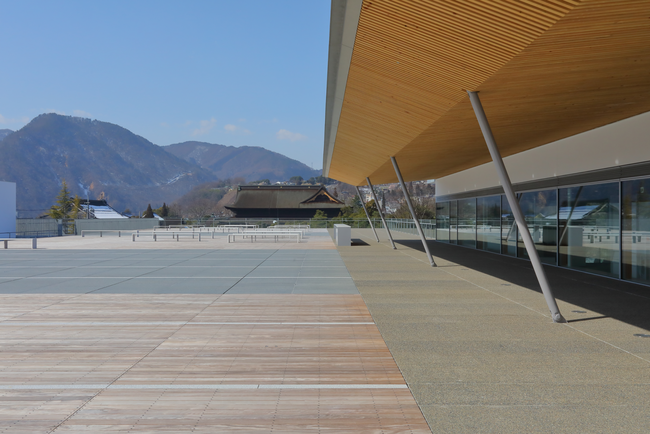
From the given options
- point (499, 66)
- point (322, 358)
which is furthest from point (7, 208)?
point (499, 66)

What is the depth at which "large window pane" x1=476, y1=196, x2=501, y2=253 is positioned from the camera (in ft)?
59.0

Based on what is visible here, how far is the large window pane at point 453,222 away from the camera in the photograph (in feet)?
77.3

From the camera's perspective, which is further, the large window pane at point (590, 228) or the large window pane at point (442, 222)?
the large window pane at point (442, 222)

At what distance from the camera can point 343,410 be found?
12.5 ft

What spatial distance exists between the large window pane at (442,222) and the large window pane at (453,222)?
1.86ft

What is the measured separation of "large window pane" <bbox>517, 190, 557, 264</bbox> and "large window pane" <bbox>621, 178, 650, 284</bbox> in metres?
3.04

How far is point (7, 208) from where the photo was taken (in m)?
37.0

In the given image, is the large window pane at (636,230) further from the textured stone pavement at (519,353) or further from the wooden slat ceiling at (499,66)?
the wooden slat ceiling at (499,66)

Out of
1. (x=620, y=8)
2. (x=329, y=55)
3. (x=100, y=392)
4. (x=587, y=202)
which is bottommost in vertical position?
(x=100, y=392)

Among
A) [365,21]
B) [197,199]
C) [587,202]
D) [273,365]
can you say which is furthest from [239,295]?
[197,199]

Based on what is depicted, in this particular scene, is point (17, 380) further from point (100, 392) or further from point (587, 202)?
point (587, 202)

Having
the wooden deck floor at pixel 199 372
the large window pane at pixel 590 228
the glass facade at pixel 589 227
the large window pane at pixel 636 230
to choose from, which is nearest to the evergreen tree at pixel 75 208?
the glass facade at pixel 589 227

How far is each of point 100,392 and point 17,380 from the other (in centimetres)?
92

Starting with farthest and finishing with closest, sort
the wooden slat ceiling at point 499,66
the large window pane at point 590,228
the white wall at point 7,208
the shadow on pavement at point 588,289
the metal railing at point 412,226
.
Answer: the white wall at point 7,208 < the metal railing at point 412,226 < the large window pane at point 590,228 < the shadow on pavement at point 588,289 < the wooden slat ceiling at point 499,66
